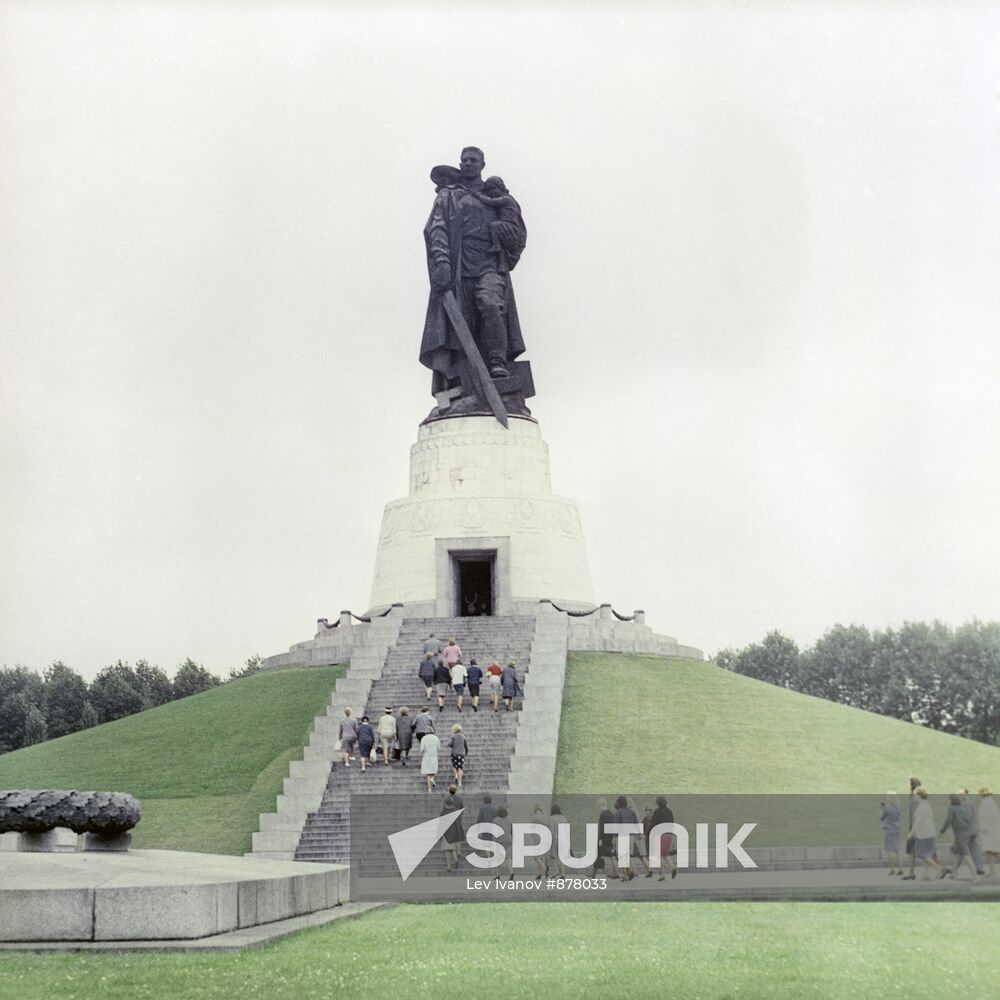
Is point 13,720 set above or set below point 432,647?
below

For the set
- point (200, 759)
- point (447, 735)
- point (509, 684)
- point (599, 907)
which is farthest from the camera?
point (200, 759)

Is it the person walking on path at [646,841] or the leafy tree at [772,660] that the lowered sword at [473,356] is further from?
the leafy tree at [772,660]

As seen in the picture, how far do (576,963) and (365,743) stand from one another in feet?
39.4

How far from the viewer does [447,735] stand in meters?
23.3

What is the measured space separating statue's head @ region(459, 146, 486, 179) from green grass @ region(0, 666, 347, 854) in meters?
14.5

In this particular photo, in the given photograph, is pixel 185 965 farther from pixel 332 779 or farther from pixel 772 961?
pixel 332 779

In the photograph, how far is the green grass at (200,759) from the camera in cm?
2125

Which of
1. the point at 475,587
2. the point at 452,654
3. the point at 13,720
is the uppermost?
the point at 475,587

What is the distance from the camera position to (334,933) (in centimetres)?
1212

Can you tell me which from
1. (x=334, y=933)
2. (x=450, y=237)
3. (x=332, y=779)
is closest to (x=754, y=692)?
(x=332, y=779)

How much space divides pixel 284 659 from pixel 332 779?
10518 millimetres

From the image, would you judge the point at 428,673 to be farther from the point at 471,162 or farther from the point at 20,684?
the point at 20,684

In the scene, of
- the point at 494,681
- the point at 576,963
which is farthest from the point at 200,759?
the point at 576,963

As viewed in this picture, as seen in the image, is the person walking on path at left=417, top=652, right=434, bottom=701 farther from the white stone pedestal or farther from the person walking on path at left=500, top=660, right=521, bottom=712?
the white stone pedestal
